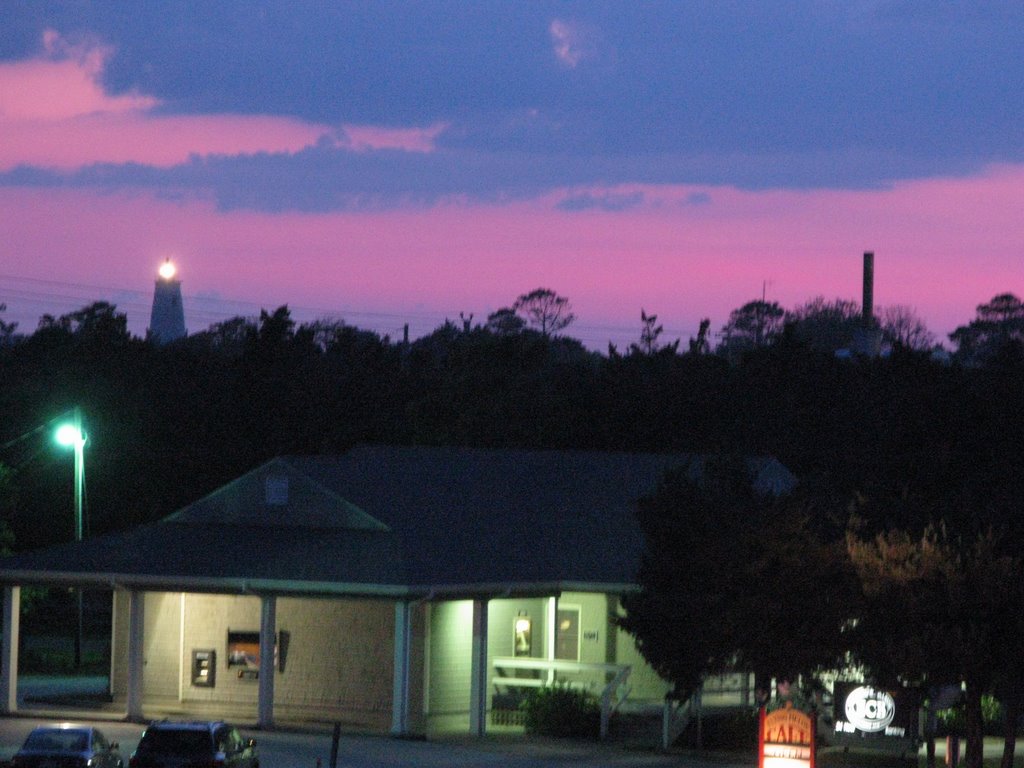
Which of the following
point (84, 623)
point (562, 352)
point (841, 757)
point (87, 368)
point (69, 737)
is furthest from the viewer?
point (562, 352)

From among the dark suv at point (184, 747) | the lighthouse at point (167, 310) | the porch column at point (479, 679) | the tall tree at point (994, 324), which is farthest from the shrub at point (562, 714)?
the tall tree at point (994, 324)

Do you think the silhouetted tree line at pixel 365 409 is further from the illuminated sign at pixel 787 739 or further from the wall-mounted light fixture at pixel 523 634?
the illuminated sign at pixel 787 739

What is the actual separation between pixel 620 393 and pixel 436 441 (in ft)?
23.6

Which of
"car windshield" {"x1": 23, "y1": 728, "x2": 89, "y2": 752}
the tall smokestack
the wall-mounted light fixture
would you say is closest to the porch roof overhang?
the wall-mounted light fixture

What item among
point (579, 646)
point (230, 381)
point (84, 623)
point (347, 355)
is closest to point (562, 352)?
point (347, 355)

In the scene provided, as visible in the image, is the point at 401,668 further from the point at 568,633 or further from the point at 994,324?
the point at 994,324

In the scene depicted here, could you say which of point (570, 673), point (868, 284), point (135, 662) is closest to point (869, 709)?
point (570, 673)

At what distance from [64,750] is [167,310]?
316ft

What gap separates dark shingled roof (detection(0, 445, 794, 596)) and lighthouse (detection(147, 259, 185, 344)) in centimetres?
7501

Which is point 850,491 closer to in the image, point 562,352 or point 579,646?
point 579,646

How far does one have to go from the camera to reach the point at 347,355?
84.8 m

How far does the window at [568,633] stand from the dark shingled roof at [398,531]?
1.28 metres

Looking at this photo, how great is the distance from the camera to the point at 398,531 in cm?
3650

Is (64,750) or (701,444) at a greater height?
(701,444)
